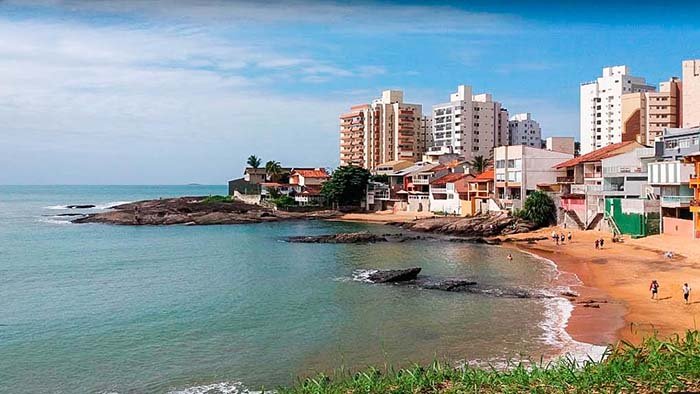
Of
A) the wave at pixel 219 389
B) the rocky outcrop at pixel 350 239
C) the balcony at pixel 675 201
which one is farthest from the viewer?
the rocky outcrop at pixel 350 239

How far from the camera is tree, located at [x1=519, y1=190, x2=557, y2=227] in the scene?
54500mm

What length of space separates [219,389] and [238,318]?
850 centimetres

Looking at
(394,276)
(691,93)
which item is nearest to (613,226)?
(394,276)

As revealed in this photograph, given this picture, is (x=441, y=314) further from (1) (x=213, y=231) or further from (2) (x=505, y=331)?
(1) (x=213, y=231)

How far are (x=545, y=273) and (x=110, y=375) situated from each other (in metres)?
24.0

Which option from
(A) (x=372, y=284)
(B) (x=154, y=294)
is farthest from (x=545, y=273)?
(B) (x=154, y=294)

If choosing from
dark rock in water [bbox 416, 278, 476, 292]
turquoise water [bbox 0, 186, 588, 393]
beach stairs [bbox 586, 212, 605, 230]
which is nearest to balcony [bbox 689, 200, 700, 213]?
beach stairs [bbox 586, 212, 605, 230]

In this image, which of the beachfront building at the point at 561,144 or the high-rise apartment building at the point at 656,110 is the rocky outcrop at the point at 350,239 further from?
the high-rise apartment building at the point at 656,110

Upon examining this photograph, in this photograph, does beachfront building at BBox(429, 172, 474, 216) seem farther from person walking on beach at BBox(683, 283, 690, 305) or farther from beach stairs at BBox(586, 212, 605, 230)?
person walking on beach at BBox(683, 283, 690, 305)

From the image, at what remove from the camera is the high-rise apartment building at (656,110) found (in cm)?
8788

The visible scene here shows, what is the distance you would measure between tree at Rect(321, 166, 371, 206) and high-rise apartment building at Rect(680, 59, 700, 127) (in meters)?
41.0

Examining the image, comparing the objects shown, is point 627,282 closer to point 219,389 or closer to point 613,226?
point 613,226

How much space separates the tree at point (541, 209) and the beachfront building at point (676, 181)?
1105 centimetres

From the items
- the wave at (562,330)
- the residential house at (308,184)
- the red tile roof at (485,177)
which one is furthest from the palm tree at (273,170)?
the wave at (562,330)
